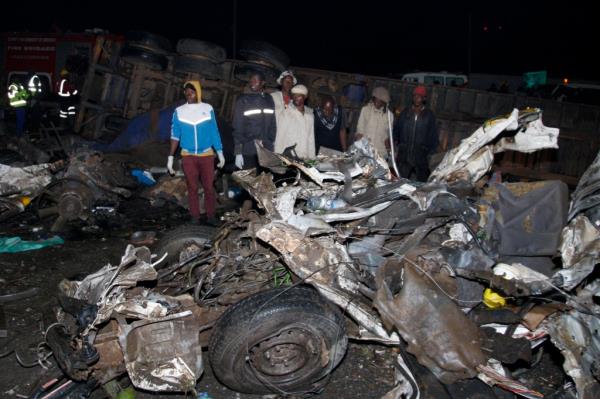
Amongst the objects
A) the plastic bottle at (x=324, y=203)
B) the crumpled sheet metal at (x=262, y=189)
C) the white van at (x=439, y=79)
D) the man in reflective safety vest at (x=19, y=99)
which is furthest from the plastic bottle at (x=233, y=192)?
the white van at (x=439, y=79)

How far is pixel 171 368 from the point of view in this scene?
9.24 ft

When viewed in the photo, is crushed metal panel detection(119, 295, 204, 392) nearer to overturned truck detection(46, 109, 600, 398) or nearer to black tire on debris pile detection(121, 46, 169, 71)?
overturned truck detection(46, 109, 600, 398)

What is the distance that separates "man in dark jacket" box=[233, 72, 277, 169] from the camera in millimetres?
5871

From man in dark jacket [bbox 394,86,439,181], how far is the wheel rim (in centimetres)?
424

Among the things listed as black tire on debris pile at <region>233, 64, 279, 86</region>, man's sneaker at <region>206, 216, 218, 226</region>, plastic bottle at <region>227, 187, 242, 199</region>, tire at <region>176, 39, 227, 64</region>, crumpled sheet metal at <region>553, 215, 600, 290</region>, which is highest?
tire at <region>176, 39, 227, 64</region>

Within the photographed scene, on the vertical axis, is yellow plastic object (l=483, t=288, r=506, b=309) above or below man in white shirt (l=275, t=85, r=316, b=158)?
below

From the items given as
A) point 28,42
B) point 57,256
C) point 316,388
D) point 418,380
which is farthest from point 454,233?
point 28,42

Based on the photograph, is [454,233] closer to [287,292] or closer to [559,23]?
[287,292]

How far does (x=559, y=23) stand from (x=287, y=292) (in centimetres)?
3658

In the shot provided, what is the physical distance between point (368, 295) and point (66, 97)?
9243 mm

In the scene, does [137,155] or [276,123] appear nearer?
[276,123]

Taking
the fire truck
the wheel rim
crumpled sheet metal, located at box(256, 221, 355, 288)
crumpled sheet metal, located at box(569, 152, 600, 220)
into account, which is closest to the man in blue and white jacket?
crumpled sheet metal, located at box(256, 221, 355, 288)

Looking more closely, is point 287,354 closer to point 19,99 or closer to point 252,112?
point 252,112

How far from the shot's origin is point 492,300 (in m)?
2.89
